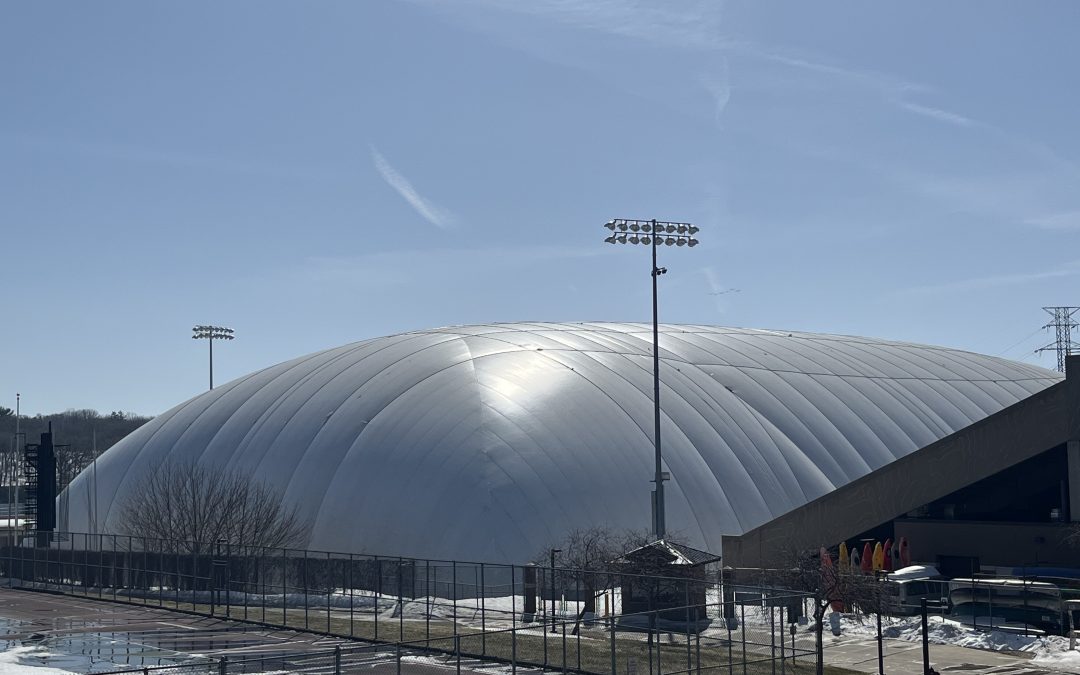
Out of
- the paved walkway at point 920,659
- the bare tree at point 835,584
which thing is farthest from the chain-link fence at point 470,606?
the paved walkway at point 920,659

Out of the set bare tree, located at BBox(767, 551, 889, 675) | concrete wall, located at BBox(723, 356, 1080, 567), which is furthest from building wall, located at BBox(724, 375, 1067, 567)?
bare tree, located at BBox(767, 551, 889, 675)

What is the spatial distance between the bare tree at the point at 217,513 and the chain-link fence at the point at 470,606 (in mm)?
840

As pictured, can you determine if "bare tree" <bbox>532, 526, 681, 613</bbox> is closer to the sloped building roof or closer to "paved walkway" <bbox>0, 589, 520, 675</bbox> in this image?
the sloped building roof

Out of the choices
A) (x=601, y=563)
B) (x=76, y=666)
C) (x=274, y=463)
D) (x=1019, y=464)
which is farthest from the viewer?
(x=274, y=463)

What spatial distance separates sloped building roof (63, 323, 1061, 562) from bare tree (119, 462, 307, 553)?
981mm

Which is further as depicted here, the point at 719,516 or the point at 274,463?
the point at 274,463

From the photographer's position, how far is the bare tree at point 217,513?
5325 centimetres

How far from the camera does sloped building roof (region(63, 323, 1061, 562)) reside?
166ft

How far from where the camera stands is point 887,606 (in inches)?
1387

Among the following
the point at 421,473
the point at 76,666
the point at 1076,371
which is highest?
the point at 1076,371

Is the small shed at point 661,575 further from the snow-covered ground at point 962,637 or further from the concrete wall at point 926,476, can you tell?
the concrete wall at point 926,476

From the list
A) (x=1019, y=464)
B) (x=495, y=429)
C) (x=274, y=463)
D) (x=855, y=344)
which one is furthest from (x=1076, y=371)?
(x=855, y=344)

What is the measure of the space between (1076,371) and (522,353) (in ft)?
87.1

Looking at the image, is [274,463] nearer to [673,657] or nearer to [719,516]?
[719,516]
